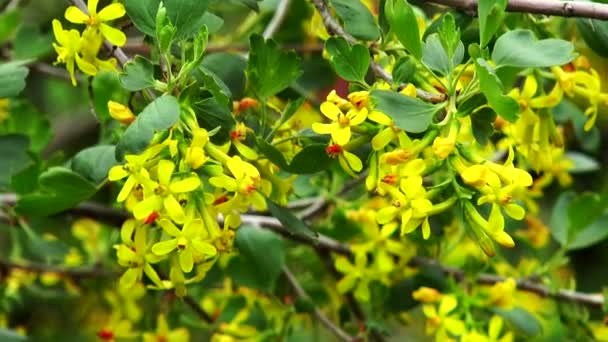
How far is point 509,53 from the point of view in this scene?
67 cm

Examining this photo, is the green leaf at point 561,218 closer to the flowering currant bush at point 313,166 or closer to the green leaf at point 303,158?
the flowering currant bush at point 313,166

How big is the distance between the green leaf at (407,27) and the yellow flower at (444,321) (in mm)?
367

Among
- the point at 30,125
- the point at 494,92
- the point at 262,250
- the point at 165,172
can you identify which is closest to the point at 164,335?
the point at 262,250

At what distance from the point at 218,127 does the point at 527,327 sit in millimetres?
493

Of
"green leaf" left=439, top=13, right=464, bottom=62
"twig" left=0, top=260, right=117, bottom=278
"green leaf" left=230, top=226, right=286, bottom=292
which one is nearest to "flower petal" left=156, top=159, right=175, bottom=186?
"green leaf" left=439, top=13, right=464, bottom=62

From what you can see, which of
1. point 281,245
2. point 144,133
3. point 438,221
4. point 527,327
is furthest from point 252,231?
point 144,133

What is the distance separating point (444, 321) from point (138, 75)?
1.47 ft

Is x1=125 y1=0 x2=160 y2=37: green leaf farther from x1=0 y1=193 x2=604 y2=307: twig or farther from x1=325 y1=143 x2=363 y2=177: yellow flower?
x1=0 y1=193 x2=604 y2=307: twig

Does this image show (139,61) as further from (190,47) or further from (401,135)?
(401,135)

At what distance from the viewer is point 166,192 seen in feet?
2.15

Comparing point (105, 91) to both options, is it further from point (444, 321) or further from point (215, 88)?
point (444, 321)

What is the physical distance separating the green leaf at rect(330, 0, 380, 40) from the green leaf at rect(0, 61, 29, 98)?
0.27 metres

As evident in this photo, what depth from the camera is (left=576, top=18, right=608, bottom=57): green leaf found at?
0.83 m

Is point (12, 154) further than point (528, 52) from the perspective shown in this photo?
Yes
